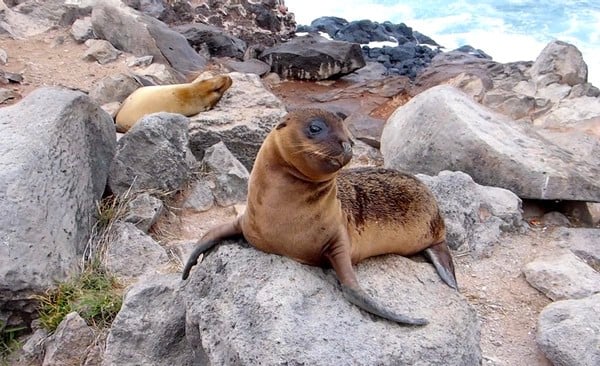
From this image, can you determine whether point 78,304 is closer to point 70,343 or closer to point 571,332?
point 70,343

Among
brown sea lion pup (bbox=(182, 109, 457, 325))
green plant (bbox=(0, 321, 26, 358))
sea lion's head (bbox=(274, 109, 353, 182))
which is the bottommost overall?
green plant (bbox=(0, 321, 26, 358))

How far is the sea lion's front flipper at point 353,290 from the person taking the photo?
3.07 meters

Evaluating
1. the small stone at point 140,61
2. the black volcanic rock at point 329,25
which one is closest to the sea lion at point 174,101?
the small stone at point 140,61

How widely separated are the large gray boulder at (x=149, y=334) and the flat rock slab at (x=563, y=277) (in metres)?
2.13

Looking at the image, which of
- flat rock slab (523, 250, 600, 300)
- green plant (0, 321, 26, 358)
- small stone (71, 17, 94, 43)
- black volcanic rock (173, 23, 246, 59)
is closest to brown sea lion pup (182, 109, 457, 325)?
flat rock slab (523, 250, 600, 300)

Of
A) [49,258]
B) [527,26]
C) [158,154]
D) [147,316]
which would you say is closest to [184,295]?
[147,316]

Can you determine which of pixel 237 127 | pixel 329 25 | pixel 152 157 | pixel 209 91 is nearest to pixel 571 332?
pixel 152 157

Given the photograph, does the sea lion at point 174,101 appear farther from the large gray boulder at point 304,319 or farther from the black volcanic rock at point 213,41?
the black volcanic rock at point 213,41

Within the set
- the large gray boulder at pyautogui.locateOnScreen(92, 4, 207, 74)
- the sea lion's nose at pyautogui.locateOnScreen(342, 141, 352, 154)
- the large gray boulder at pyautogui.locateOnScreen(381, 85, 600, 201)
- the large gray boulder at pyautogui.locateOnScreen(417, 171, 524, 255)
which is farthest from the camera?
the large gray boulder at pyautogui.locateOnScreen(92, 4, 207, 74)

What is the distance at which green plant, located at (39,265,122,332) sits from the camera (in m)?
4.03

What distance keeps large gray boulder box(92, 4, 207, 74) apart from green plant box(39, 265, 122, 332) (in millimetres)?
5937

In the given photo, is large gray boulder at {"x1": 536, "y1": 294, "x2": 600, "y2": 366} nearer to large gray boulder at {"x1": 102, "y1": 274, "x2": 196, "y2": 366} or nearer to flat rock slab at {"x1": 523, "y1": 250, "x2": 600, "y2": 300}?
flat rock slab at {"x1": 523, "y1": 250, "x2": 600, "y2": 300}

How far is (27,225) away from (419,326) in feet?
7.29

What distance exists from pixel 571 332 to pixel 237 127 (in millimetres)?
3248
